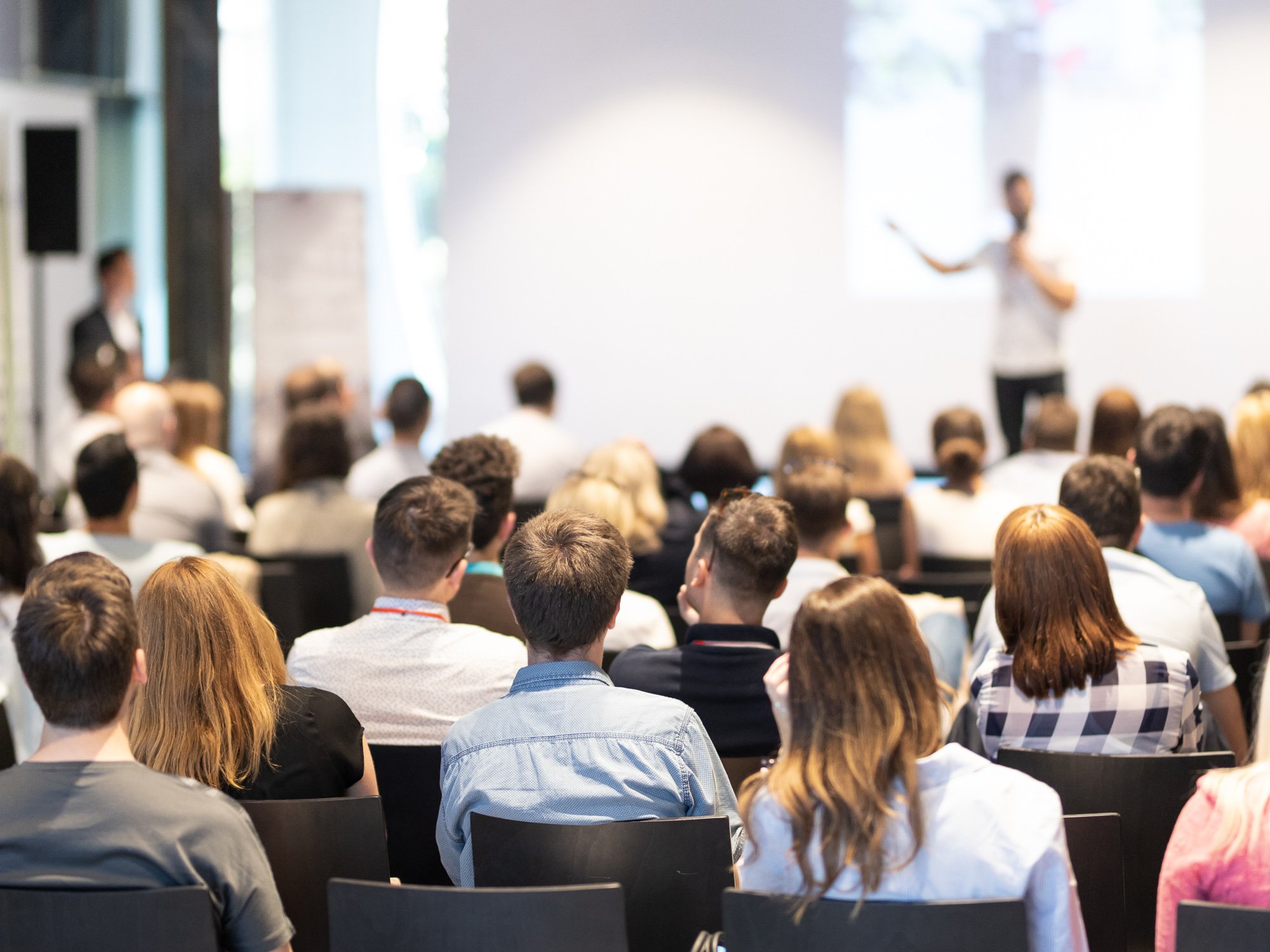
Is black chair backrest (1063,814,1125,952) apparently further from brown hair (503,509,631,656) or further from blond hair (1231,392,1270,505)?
blond hair (1231,392,1270,505)

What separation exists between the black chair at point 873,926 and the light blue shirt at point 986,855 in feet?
0.14

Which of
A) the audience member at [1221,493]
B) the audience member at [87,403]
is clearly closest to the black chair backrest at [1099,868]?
the audience member at [1221,493]

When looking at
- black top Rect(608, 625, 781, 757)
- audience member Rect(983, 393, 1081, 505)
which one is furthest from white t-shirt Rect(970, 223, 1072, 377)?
black top Rect(608, 625, 781, 757)

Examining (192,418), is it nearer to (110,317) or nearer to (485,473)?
(485,473)

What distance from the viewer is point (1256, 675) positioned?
2896mm

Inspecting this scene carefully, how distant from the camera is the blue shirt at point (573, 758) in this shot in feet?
6.49

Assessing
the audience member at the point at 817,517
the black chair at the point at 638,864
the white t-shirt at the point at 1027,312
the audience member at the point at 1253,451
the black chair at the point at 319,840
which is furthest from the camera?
the white t-shirt at the point at 1027,312

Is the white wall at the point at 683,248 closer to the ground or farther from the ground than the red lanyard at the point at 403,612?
farther from the ground

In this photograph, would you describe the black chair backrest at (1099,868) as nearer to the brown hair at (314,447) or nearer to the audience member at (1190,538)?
the audience member at (1190,538)

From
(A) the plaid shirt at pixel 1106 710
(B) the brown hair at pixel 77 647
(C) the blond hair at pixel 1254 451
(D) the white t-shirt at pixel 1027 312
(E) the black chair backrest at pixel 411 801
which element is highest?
(D) the white t-shirt at pixel 1027 312

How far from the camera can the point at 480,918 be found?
1638 mm

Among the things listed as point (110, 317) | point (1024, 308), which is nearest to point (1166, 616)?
point (1024, 308)

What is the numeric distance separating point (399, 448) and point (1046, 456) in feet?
8.11

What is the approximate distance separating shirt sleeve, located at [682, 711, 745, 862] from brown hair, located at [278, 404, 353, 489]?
Answer: 274 cm
